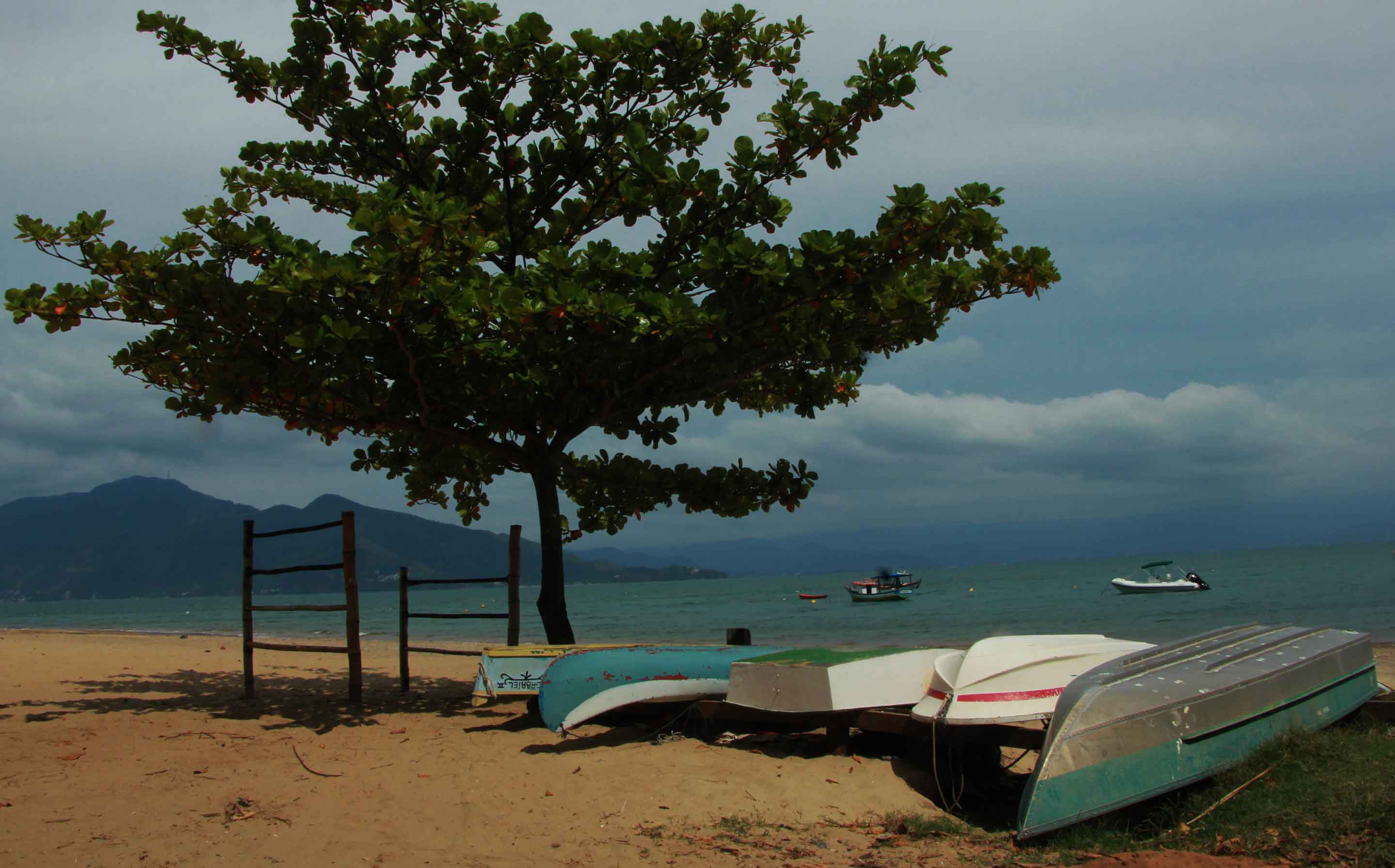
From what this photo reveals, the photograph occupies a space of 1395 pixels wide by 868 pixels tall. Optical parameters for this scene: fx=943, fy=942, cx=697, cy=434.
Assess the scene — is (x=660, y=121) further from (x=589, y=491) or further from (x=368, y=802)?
(x=368, y=802)

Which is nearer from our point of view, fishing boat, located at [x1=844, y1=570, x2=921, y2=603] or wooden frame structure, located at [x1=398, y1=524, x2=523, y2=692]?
wooden frame structure, located at [x1=398, y1=524, x2=523, y2=692]

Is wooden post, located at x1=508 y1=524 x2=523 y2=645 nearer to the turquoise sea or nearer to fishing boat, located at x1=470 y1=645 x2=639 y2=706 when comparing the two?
fishing boat, located at x1=470 y1=645 x2=639 y2=706

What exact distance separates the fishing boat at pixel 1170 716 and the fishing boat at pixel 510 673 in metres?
3.80

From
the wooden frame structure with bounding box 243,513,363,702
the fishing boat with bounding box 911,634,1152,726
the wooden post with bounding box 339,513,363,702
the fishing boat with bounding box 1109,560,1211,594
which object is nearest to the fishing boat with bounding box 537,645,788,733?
the fishing boat with bounding box 911,634,1152,726

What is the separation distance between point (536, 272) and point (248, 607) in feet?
15.1

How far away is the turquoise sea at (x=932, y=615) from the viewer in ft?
92.8

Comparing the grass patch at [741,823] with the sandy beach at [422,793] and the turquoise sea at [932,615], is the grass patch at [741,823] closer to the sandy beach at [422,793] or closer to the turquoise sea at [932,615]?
the sandy beach at [422,793]

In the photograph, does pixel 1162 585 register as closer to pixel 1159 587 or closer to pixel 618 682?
pixel 1159 587

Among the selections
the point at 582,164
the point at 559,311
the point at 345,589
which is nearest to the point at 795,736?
the point at 559,311

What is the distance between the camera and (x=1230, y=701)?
4898mm

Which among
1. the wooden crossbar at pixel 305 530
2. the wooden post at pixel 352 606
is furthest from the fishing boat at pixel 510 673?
the wooden crossbar at pixel 305 530

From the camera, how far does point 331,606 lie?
7.69m

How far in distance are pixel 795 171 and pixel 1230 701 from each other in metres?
4.91

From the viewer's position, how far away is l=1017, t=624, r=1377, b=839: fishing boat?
172 inches
